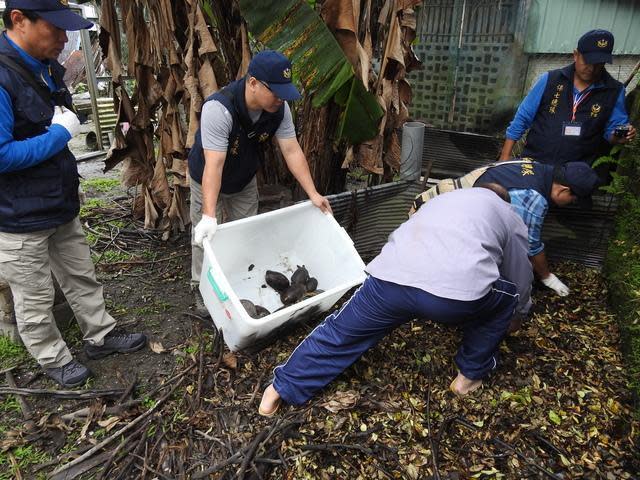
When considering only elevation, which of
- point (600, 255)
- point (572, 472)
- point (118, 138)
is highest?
point (118, 138)

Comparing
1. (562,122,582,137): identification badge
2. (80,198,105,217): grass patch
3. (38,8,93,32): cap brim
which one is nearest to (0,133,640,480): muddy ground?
(562,122,582,137): identification badge

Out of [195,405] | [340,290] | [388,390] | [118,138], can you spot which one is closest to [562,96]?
[340,290]

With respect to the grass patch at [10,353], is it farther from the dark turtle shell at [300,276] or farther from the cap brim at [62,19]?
the cap brim at [62,19]

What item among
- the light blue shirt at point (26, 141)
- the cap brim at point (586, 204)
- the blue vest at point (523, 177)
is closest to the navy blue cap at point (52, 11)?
the light blue shirt at point (26, 141)

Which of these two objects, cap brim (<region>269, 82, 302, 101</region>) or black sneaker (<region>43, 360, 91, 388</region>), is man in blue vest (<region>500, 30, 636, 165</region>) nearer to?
cap brim (<region>269, 82, 302, 101</region>)

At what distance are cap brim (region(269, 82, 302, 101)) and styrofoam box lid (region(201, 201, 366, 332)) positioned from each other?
0.83m

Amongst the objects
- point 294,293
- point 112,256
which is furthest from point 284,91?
point 112,256

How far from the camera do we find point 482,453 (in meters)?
2.31

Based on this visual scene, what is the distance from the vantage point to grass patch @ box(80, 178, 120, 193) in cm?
586

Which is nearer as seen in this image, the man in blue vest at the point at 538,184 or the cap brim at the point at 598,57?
the man in blue vest at the point at 538,184

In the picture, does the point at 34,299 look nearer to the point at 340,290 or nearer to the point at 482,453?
the point at 340,290

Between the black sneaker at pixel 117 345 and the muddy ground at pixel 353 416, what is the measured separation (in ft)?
0.18

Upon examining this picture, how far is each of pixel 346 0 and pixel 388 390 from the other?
2.62 metres

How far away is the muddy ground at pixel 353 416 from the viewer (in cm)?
226
